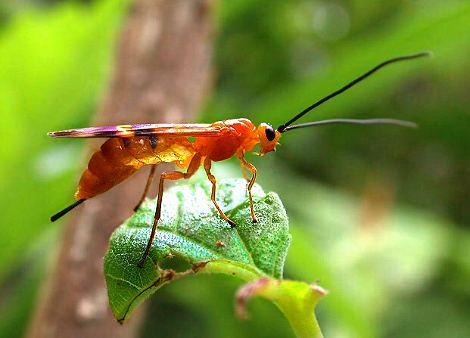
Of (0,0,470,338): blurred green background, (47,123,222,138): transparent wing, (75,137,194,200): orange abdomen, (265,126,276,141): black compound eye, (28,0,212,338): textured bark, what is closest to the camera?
(47,123,222,138): transparent wing

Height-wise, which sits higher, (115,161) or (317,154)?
(115,161)

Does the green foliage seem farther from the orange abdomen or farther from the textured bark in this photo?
the textured bark

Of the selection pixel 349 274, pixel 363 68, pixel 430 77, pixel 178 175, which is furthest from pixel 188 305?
pixel 430 77

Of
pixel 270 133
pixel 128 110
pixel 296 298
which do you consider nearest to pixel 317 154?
pixel 128 110

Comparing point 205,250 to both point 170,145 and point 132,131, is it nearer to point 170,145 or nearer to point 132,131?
point 132,131

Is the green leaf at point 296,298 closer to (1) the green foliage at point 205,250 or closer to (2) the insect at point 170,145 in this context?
(1) the green foliage at point 205,250

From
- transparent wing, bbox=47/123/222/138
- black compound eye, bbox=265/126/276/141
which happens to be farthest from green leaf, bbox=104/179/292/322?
black compound eye, bbox=265/126/276/141
